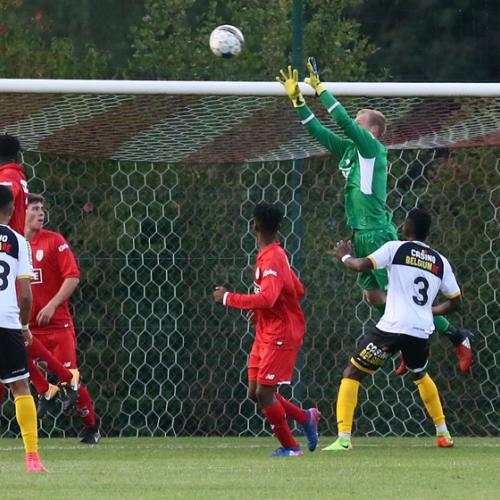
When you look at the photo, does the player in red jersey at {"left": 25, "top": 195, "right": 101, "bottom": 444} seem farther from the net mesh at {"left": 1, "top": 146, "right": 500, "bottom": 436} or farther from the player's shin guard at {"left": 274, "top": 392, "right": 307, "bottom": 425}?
the player's shin guard at {"left": 274, "top": 392, "right": 307, "bottom": 425}

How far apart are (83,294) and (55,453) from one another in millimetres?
2056

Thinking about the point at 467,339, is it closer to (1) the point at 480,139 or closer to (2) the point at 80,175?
(1) the point at 480,139

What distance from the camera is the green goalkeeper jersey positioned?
31.6ft

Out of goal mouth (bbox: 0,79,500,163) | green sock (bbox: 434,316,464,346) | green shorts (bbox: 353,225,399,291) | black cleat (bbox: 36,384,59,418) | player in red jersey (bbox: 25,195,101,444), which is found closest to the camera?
green shorts (bbox: 353,225,399,291)

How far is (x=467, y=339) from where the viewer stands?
10016 millimetres

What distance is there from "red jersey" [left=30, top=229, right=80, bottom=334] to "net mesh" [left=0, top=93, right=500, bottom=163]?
706 millimetres

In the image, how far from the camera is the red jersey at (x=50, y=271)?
10586 mm

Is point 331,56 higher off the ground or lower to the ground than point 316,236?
higher

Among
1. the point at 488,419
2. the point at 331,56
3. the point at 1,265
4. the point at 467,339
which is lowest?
the point at 488,419

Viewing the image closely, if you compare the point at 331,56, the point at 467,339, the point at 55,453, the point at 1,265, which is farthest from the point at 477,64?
the point at 1,265

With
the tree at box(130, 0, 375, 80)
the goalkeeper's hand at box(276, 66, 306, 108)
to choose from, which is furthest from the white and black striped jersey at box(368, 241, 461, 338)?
the tree at box(130, 0, 375, 80)

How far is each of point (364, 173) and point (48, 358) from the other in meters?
2.26

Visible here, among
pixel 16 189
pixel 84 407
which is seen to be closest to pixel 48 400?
pixel 84 407

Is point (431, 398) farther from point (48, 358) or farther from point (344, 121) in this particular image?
point (48, 358)
